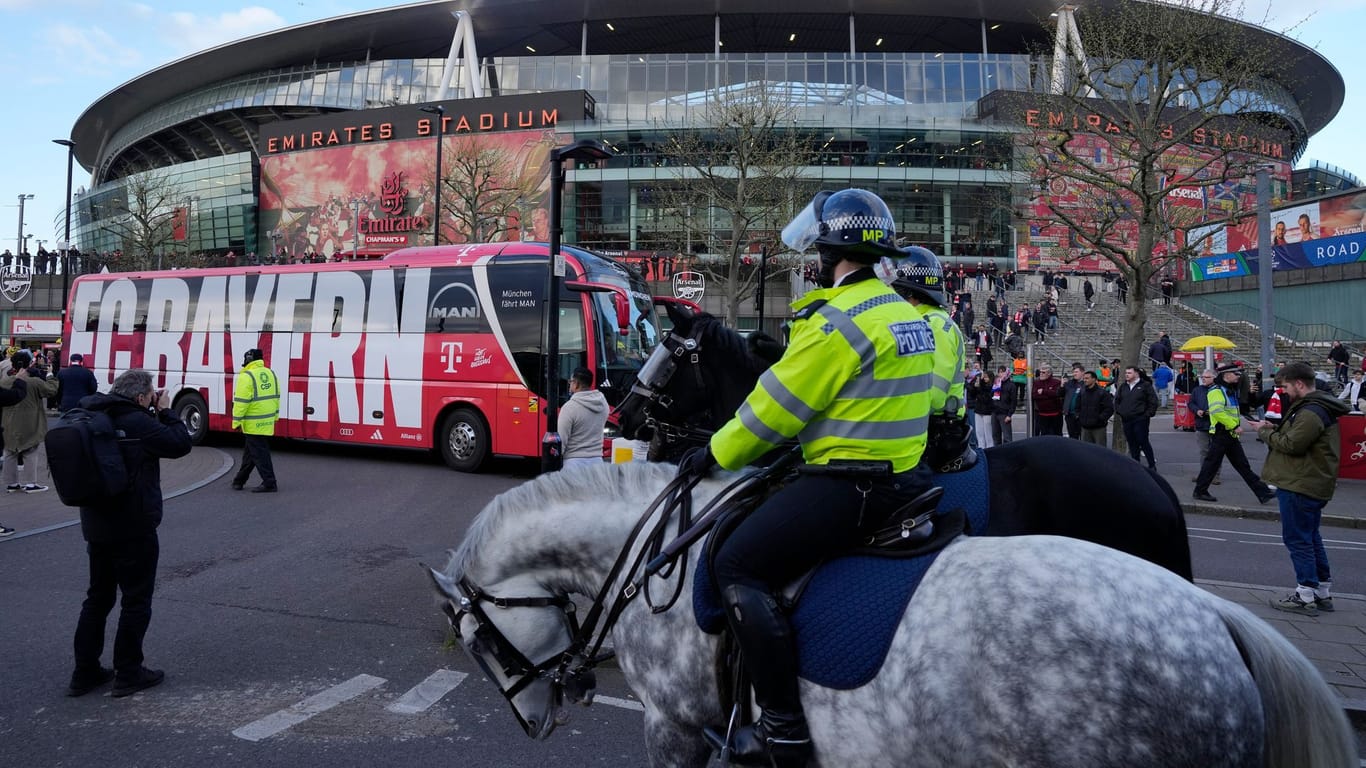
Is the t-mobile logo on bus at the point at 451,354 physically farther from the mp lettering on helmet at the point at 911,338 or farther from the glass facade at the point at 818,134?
the glass facade at the point at 818,134

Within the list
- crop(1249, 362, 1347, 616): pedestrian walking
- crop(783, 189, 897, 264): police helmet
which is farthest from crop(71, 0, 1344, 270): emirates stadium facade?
crop(783, 189, 897, 264): police helmet

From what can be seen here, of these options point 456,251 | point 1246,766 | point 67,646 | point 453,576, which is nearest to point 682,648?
point 453,576

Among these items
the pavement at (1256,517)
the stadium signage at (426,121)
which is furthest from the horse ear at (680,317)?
the stadium signage at (426,121)

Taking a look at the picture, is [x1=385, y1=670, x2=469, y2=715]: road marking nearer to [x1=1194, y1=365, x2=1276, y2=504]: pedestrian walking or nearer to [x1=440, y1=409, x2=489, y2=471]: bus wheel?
[x1=440, y1=409, x2=489, y2=471]: bus wheel

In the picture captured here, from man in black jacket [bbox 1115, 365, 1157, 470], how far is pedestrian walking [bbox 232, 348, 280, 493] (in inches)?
518

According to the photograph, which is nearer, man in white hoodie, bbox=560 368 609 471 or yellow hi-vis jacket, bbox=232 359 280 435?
man in white hoodie, bbox=560 368 609 471

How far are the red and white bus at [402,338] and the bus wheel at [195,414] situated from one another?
3 cm

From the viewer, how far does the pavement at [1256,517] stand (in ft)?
16.5

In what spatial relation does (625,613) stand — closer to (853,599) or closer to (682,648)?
(682,648)

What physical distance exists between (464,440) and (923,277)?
1039 centimetres

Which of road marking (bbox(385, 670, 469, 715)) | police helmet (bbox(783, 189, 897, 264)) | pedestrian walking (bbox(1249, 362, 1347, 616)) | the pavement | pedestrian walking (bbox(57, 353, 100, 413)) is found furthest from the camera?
pedestrian walking (bbox(57, 353, 100, 413))

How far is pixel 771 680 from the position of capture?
2268 mm

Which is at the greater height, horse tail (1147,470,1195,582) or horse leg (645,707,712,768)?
horse tail (1147,470,1195,582)

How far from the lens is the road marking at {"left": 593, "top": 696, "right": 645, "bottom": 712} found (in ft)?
14.9
